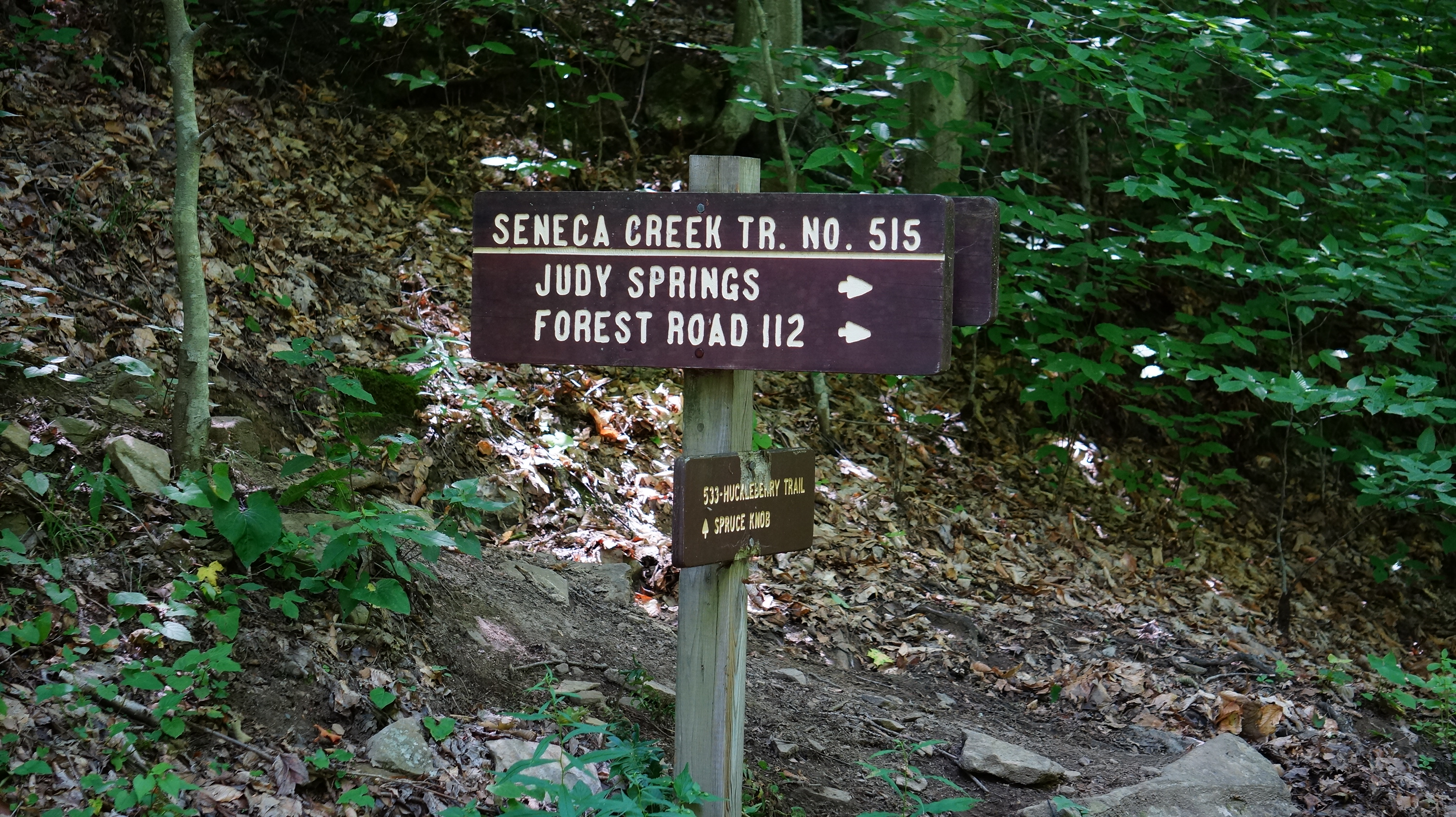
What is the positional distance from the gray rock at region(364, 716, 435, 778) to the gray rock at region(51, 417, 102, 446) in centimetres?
160

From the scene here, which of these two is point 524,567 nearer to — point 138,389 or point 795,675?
point 795,675

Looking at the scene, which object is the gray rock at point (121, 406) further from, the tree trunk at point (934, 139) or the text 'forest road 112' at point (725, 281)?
the tree trunk at point (934, 139)

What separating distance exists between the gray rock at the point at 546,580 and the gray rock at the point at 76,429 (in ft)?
5.20

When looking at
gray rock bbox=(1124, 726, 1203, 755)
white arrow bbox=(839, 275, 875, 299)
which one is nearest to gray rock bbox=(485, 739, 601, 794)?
white arrow bbox=(839, 275, 875, 299)

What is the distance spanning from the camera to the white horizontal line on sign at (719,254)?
2377 mm

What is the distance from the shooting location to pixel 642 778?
263 centimetres

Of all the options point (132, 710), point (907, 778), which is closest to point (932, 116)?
point (907, 778)

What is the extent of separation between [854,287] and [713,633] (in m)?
0.94

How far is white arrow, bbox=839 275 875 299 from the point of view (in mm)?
2395

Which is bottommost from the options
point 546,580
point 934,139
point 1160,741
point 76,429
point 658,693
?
point 1160,741

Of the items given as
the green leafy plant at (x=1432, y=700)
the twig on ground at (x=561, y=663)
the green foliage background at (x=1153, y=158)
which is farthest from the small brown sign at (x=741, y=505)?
the green leafy plant at (x=1432, y=700)

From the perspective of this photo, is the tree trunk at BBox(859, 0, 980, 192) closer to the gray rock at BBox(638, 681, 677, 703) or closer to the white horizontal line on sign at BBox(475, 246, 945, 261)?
the gray rock at BBox(638, 681, 677, 703)

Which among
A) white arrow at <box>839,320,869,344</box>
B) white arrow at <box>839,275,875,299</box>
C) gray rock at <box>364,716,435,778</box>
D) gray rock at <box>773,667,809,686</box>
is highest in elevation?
white arrow at <box>839,275,875,299</box>

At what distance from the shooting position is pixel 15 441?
3.33 meters
